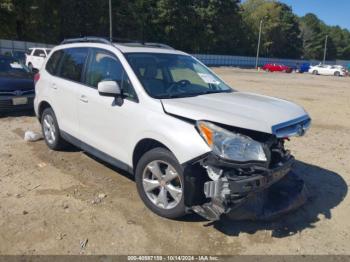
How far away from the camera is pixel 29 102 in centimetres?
Answer: 922

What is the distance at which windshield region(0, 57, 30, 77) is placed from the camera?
9784 mm

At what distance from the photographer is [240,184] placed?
11.4 feet

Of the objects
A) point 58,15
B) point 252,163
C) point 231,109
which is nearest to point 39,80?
point 231,109

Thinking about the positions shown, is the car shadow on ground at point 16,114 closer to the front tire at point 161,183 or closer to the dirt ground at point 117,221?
the dirt ground at point 117,221

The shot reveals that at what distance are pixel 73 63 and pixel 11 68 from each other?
5522 millimetres

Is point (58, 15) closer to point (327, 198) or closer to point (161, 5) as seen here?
point (161, 5)

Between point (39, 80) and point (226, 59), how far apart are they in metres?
64.6

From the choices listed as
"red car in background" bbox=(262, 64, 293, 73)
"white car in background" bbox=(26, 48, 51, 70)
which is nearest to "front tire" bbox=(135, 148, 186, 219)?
"white car in background" bbox=(26, 48, 51, 70)

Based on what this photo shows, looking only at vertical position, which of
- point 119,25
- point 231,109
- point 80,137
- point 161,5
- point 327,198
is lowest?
point 327,198

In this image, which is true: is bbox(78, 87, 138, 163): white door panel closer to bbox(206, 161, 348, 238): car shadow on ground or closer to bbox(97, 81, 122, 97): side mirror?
bbox(97, 81, 122, 97): side mirror

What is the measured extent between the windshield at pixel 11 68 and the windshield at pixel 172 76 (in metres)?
6.18

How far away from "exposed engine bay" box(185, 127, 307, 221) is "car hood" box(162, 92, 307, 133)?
7.4 inches

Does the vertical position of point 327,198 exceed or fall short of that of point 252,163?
it falls short

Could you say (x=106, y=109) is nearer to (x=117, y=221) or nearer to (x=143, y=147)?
(x=143, y=147)
